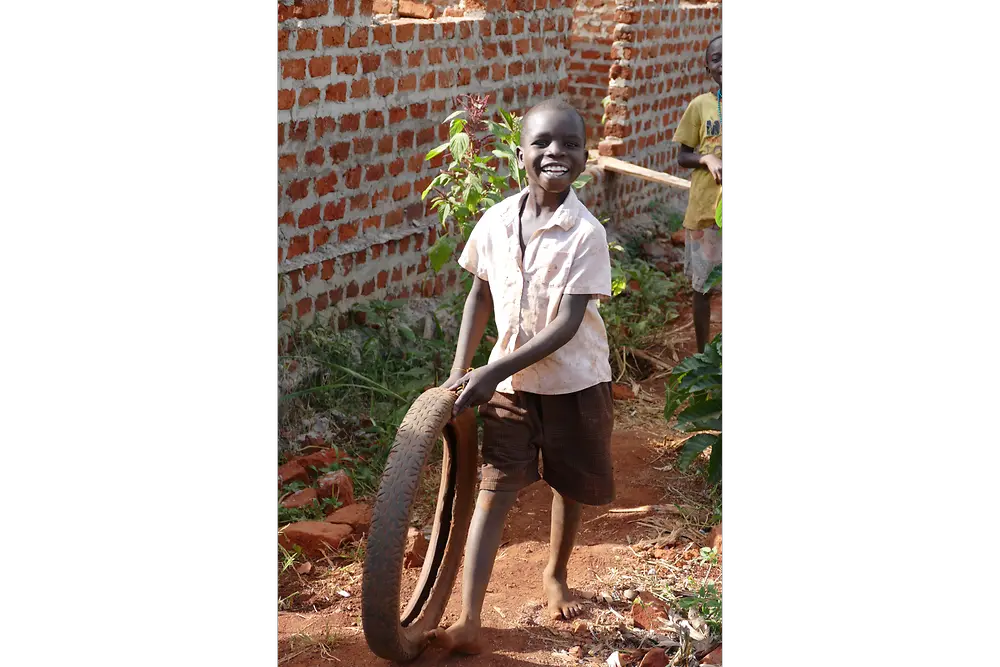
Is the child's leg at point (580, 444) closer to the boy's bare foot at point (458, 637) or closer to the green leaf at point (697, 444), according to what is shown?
the boy's bare foot at point (458, 637)

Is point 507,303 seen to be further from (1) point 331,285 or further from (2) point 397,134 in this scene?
(2) point 397,134

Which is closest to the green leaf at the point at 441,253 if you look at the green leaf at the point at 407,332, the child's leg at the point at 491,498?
the green leaf at the point at 407,332

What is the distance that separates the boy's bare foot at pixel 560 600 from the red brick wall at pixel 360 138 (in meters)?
2.08

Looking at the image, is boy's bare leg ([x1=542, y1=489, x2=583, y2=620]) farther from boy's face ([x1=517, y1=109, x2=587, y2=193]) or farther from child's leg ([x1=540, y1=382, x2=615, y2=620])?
boy's face ([x1=517, y1=109, x2=587, y2=193])

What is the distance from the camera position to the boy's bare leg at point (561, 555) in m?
3.44

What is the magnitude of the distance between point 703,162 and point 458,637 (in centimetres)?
309

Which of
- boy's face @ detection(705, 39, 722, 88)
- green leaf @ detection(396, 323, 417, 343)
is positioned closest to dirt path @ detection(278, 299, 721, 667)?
green leaf @ detection(396, 323, 417, 343)

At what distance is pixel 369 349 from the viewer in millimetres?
5141

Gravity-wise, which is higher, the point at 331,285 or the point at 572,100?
the point at 572,100

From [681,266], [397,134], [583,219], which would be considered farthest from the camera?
[681,266]

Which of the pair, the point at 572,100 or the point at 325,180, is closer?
the point at 325,180
